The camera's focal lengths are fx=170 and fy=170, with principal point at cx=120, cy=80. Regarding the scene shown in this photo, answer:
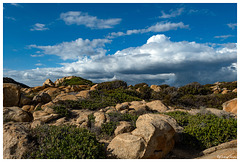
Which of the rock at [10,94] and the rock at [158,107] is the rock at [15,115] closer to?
the rock at [10,94]

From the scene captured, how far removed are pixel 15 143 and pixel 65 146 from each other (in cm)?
167

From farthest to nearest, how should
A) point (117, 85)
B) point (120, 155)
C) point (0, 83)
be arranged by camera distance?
point (117, 85) < point (0, 83) < point (120, 155)

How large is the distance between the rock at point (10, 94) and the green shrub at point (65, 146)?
8151 mm

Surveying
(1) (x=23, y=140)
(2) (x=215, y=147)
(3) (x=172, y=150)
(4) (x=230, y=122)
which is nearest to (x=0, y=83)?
(1) (x=23, y=140)

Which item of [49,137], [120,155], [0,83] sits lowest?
[120,155]

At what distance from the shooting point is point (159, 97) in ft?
71.3

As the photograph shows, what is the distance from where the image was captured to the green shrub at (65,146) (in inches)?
203

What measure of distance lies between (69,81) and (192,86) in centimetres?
3948

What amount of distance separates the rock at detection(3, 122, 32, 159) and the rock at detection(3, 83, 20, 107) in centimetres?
789

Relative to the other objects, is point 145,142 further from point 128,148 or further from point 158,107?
point 158,107

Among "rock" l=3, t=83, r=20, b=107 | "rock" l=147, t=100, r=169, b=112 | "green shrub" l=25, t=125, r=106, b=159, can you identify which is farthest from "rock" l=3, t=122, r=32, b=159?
"rock" l=147, t=100, r=169, b=112

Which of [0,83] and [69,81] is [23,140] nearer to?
[0,83]

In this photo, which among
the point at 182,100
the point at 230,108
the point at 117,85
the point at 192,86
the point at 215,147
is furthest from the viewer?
the point at 117,85

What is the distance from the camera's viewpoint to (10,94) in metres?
12.9
